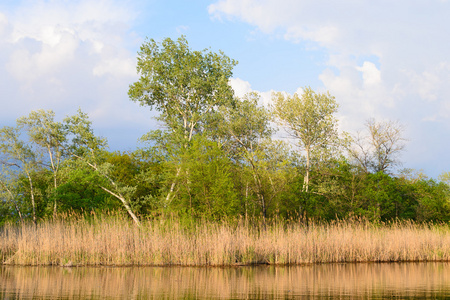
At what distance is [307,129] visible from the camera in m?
42.0

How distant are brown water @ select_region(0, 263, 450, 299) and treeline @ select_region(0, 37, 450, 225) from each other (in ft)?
24.2

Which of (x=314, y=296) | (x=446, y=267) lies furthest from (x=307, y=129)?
(x=314, y=296)

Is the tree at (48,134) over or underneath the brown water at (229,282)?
over

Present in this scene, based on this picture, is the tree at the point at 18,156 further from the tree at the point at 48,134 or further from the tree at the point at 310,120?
the tree at the point at 310,120

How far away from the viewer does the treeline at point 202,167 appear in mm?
28453

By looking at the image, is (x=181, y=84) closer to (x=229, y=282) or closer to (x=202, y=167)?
(x=202, y=167)

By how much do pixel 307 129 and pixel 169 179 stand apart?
1685 cm

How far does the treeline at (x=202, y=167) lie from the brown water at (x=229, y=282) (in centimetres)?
739

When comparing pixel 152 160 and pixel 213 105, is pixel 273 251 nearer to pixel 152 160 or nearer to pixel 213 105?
pixel 213 105

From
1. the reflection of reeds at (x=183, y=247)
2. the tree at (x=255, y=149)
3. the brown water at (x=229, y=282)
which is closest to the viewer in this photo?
the brown water at (x=229, y=282)

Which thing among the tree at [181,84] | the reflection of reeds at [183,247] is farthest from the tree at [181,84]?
the reflection of reeds at [183,247]

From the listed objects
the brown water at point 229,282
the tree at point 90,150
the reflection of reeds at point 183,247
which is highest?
the tree at point 90,150

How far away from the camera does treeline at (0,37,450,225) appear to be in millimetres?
28453

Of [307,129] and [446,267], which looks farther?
[307,129]
